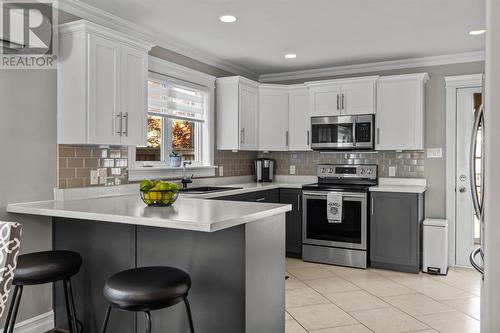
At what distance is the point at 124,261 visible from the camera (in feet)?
8.65

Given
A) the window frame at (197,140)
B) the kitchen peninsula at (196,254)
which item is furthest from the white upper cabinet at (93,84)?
the kitchen peninsula at (196,254)

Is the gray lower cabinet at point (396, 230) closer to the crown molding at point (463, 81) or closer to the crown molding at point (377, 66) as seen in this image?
the crown molding at point (463, 81)

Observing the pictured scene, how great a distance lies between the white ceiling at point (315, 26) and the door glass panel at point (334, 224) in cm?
176

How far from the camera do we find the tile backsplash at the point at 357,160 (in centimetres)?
502

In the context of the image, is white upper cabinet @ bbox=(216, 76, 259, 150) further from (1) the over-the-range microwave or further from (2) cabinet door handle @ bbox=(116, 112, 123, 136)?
(2) cabinet door handle @ bbox=(116, 112, 123, 136)

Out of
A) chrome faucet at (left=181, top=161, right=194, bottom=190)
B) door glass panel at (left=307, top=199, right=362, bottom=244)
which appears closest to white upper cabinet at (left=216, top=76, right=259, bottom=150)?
chrome faucet at (left=181, top=161, right=194, bottom=190)

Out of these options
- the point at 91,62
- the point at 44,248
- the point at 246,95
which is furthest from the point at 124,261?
the point at 246,95

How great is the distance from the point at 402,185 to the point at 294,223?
139cm

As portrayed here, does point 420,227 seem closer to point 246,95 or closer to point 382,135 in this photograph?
point 382,135

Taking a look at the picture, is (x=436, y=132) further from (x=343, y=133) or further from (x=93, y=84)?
(x=93, y=84)

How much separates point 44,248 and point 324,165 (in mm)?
3598

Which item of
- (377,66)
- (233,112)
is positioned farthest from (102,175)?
(377,66)

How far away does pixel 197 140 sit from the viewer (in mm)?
4941

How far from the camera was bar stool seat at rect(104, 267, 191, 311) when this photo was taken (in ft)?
6.15
